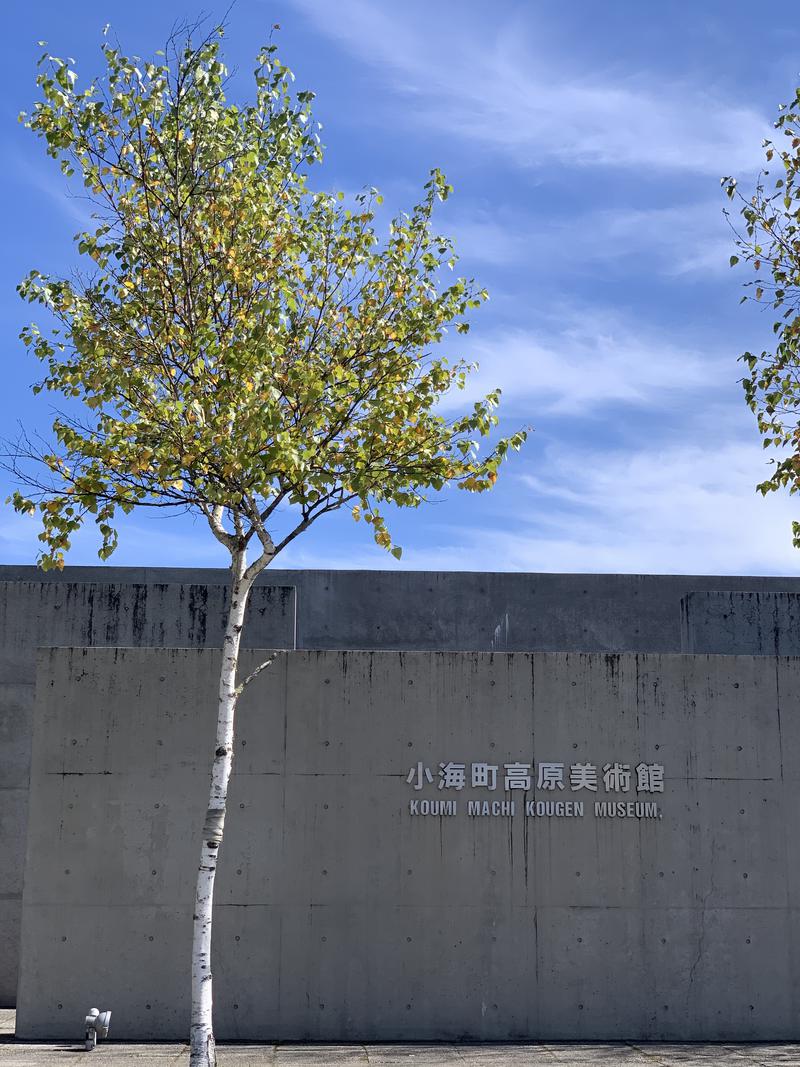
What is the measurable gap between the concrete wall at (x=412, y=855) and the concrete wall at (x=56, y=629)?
11.5 ft

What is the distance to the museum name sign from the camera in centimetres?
1312

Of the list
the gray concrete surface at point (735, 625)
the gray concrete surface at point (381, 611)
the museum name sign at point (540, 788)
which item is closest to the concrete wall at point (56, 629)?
the gray concrete surface at point (381, 611)

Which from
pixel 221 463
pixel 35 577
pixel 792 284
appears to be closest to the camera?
pixel 221 463

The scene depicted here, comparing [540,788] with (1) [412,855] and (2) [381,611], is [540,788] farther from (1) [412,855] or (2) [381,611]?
(2) [381,611]

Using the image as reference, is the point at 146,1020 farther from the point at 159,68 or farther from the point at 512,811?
the point at 159,68

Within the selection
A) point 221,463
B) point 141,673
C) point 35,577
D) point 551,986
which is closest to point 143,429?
point 221,463

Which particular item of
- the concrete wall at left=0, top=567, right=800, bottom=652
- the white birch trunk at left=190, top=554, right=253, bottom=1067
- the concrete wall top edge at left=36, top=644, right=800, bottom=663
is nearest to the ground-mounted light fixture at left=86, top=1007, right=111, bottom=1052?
the white birch trunk at left=190, top=554, right=253, bottom=1067

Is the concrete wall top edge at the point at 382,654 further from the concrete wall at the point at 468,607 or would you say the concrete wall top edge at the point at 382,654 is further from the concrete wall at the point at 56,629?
the concrete wall at the point at 468,607

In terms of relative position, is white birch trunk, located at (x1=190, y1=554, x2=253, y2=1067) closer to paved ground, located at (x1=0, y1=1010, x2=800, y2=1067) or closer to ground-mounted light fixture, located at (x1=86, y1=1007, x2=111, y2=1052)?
paved ground, located at (x1=0, y1=1010, x2=800, y2=1067)

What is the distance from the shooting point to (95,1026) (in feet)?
39.4

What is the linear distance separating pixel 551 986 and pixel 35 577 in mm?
9919

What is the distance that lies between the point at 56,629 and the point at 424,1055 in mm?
8125

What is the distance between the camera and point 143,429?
11102mm

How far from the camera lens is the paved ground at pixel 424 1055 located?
11398 millimetres
